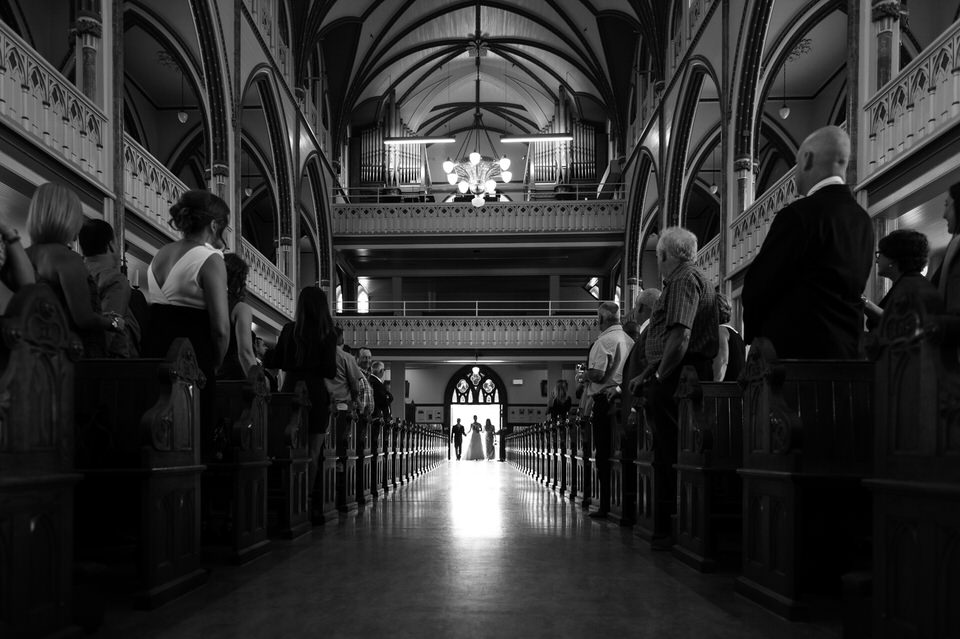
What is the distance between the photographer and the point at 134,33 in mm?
15188

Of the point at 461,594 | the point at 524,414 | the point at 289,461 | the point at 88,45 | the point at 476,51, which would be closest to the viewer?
the point at 461,594

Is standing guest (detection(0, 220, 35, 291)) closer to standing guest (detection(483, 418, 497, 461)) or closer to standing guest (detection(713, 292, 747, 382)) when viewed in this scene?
standing guest (detection(713, 292, 747, 382))

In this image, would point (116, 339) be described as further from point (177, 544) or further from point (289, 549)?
point (289, 549)

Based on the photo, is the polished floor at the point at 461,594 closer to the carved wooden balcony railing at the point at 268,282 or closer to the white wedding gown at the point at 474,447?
the carved wooden balcony railing at the point at 268,282

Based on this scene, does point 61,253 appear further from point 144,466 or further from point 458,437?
point 458,437

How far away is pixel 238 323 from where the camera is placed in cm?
439

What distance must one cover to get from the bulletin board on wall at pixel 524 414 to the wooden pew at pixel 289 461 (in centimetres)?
2380

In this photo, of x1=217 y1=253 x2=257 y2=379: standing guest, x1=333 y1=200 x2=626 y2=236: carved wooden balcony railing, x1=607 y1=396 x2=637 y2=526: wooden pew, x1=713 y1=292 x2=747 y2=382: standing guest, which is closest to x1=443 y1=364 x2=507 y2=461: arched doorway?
x1=333 y1=200 x2=626 y2=236: carved wooden balcony railing

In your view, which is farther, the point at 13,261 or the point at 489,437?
the point at 489,437

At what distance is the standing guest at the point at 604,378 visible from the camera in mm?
5785

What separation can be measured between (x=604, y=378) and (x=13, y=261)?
4.09 m

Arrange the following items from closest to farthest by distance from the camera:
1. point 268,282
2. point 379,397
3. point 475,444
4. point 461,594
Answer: point 461,594, point 379,397, point 268,282, point 475,444

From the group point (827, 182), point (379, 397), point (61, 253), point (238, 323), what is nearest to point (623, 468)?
point (238, 323)

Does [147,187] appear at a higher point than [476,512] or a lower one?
higher
